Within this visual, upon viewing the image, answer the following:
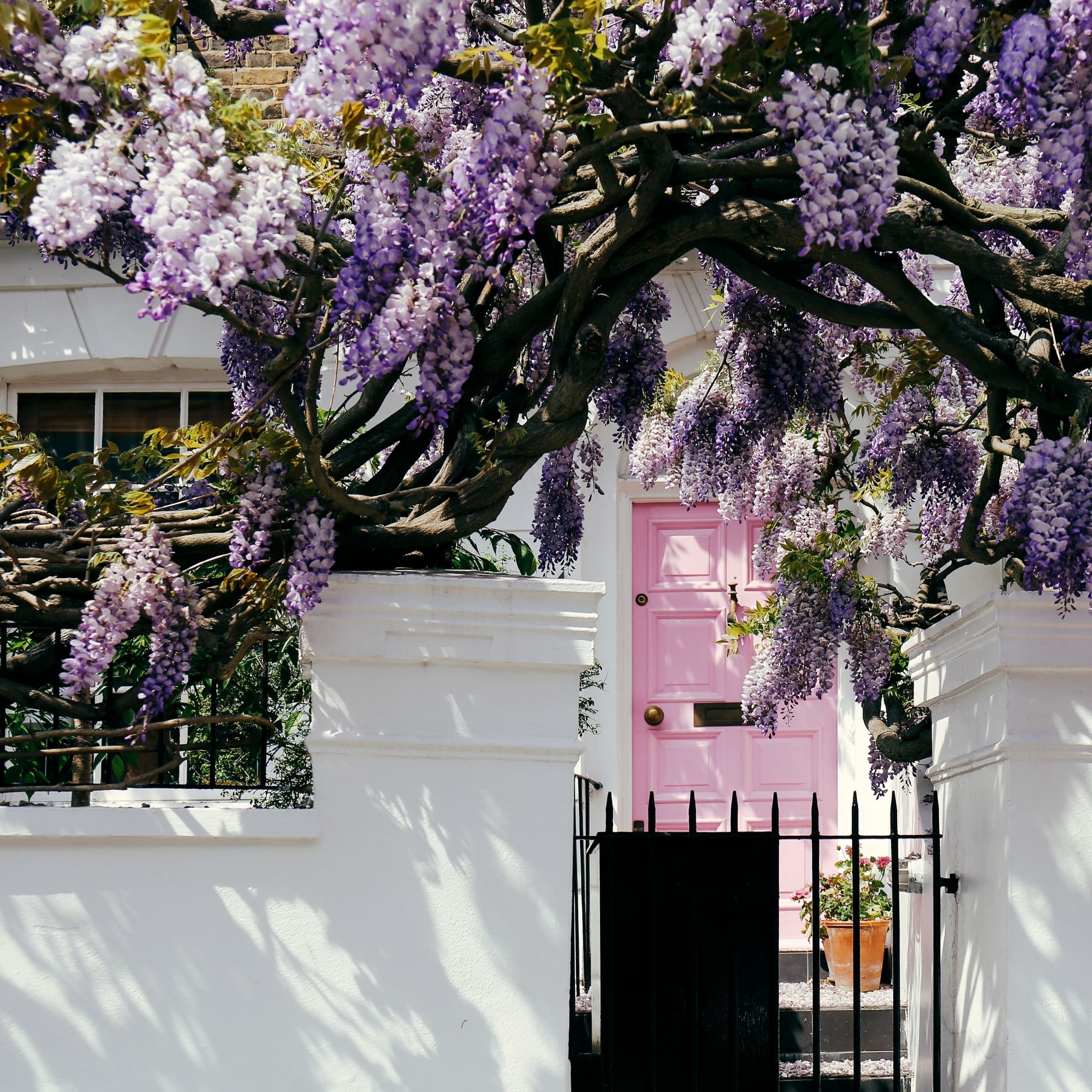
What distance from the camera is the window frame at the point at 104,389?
8391 mm

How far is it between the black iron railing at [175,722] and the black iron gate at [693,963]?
99 cm

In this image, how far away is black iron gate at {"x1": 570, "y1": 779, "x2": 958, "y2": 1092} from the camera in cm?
399

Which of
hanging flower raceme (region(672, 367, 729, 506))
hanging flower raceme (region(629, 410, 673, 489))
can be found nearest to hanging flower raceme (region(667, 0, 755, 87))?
hanging flower raceme (region(672, 367, 729, 506))

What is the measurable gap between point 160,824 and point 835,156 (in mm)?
2264

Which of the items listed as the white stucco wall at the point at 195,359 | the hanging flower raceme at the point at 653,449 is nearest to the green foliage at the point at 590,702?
the white stucco wall at the point at 195,359

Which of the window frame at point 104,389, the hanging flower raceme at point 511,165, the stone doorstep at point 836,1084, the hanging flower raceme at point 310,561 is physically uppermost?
the window frame at point 104,389

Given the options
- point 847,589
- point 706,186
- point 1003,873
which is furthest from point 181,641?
point 847,589

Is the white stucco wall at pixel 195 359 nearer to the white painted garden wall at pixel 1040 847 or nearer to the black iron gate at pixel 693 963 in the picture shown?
the black iron gate at pixel 693 963

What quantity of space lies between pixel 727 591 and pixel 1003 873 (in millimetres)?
4675

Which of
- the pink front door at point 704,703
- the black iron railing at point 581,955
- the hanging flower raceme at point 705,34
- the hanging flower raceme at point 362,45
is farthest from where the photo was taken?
the pink front door at point 704,703

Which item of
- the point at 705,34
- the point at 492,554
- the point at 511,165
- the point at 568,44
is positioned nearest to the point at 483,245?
the point at 511,165

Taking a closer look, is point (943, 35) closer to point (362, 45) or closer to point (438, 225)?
point (438, 225)

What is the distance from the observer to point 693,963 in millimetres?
3998

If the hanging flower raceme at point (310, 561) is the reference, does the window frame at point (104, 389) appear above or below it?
above
